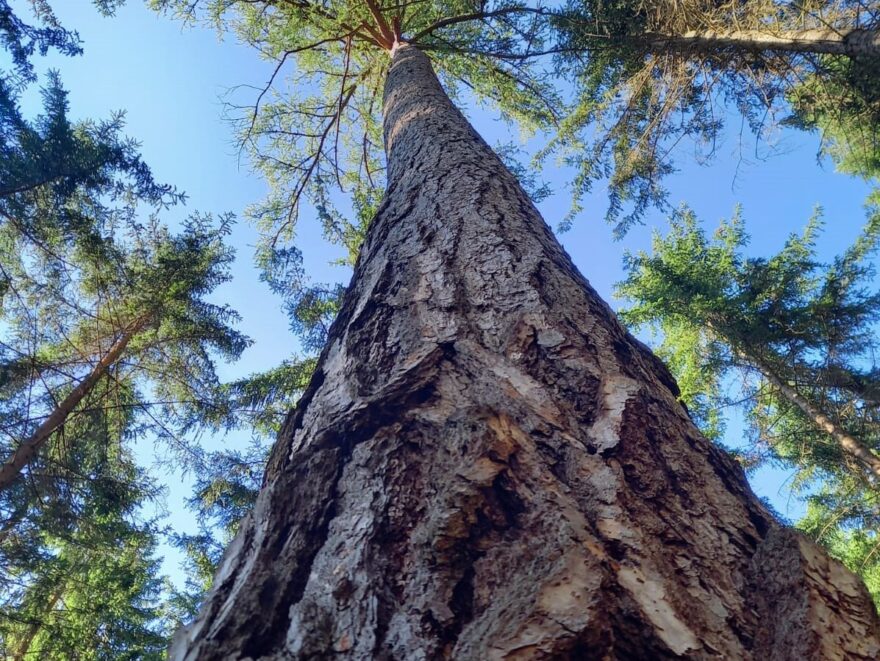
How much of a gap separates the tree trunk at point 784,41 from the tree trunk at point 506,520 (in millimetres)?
5207

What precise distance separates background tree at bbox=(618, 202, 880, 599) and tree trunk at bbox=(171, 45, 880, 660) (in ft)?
23.8

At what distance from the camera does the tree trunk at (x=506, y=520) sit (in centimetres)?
87

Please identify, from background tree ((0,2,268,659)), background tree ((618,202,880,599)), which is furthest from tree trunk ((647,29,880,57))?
background tree ((0,2,268,659))

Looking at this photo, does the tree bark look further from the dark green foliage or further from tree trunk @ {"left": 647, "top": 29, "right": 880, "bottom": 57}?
tree trunk @ {"left": 647, "top": 29, "right": 880, "bottom": 57}

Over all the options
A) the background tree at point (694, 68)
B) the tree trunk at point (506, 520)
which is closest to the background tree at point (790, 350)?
the background tree at point (694, 68)

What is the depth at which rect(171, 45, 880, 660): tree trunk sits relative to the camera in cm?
87

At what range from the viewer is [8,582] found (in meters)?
6.95

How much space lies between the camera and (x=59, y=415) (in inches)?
273

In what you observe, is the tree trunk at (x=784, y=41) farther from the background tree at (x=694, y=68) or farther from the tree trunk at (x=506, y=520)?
the tree trunk at (x=506, y=520)

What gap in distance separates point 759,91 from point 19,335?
37.6ft

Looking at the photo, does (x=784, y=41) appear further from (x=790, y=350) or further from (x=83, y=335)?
(x=83, y=335)

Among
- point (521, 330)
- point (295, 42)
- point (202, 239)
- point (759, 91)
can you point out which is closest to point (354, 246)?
point (202, 239)

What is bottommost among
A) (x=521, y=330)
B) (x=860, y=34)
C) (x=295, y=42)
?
(x=521, y=330)

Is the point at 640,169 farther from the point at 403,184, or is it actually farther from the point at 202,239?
the point at 202,239
